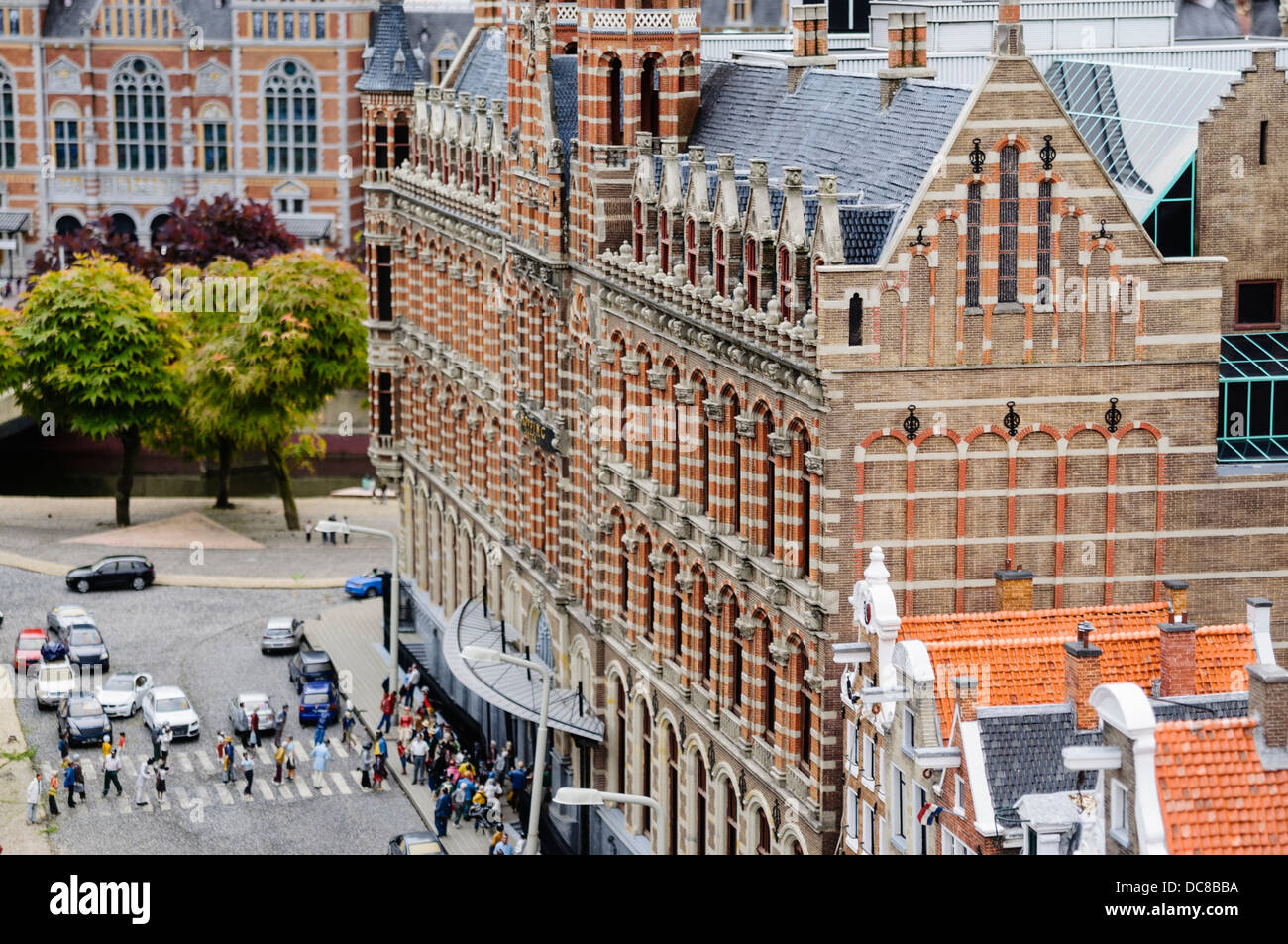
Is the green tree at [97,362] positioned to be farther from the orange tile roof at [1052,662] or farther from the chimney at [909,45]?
the orange tile roof at [1052,662]

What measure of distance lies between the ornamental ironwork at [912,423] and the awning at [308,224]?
110799 millimetres

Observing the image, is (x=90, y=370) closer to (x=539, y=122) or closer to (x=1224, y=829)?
(x=539, y=122)

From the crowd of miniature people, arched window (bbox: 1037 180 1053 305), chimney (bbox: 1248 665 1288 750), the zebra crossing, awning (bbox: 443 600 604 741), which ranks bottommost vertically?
the zebra crossing

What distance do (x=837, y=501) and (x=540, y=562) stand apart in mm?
26863

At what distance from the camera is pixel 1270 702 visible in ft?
114

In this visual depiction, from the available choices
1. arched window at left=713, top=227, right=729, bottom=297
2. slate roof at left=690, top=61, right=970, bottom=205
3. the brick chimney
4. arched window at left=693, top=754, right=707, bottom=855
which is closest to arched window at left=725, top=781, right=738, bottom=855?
arched window at left=693, top=754, right=707, bottom=855

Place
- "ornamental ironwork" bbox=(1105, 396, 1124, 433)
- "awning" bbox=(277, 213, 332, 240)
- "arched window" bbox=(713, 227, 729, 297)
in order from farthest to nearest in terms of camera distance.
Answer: "awning" bbox=(277, 213, 332, 240) < "arched window" bbox=(713, 227, 729, 297) < "ornamental ironwork" bbox=(1105, 396, 1124, 433)

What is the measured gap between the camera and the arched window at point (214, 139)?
158625 mm

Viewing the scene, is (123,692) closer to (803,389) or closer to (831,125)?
(831,125)

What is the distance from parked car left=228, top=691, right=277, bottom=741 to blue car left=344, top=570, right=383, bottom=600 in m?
17.8

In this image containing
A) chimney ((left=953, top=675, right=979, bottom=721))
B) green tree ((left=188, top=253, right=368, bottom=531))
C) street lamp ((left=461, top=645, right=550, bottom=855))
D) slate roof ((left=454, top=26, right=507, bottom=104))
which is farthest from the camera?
green tree ((left=188, top=253, right=368, bottom=531))

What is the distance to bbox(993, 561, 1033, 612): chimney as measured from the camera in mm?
49125

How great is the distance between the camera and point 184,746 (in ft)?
264

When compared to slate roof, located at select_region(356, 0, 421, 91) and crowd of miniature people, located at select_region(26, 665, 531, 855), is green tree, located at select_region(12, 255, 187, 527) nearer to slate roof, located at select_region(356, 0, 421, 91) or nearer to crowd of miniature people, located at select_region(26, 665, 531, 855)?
slate roof, located at select_region(356, 0, 421, 91)
